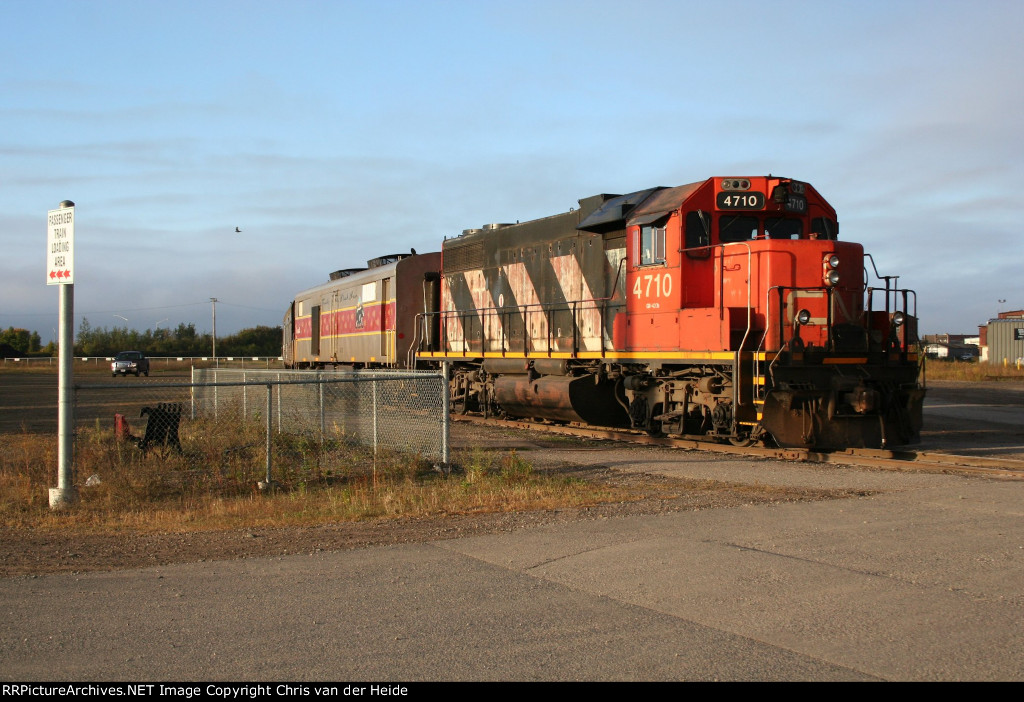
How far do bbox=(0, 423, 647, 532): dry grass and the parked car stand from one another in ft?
144

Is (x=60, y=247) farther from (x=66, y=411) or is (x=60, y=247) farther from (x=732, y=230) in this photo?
(x=732, y=230)

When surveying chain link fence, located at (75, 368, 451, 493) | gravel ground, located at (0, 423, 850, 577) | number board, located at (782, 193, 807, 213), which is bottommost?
gravel ground, located at (0, 423, 850, 577)

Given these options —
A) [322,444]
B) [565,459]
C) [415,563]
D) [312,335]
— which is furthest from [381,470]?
[312,335]

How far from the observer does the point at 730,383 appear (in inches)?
514

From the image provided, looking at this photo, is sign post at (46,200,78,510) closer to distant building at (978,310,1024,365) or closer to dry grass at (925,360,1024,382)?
dry grass at (925,360,1024,382)

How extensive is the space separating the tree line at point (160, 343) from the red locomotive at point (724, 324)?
86957 mm

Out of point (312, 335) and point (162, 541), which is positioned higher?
point (312, 335)

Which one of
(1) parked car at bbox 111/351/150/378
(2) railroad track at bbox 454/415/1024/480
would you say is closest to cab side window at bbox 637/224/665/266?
(2) railroad track at bbox 454/415/1024/480

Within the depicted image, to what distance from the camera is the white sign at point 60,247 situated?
9.42 metres

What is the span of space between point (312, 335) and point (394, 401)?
18334mm

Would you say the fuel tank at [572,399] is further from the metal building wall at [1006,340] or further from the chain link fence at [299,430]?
the metal building wall at [1006,340]

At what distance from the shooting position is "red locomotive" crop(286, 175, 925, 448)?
41.0 ft

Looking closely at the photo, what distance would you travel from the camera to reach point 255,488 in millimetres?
10359

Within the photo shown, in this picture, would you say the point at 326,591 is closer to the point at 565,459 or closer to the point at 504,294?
the point at 565,459
